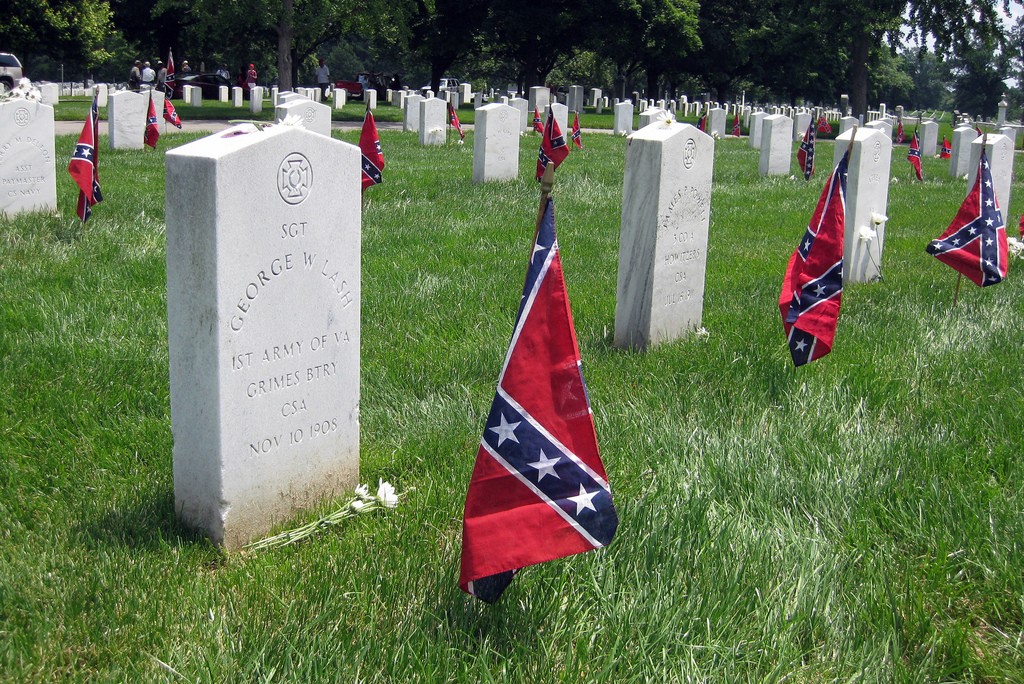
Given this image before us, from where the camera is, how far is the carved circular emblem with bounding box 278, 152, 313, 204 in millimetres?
3666

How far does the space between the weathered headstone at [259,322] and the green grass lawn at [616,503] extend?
0.28m

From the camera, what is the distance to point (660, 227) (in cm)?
624

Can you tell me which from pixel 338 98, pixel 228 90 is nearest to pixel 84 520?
→ pixel 338 98

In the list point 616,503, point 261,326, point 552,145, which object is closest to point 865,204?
point 552,145

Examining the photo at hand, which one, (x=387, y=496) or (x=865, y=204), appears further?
(x=865, y=204)

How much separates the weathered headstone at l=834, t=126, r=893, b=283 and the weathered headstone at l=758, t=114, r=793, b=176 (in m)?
8.46

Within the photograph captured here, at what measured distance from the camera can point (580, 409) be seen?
307 cm

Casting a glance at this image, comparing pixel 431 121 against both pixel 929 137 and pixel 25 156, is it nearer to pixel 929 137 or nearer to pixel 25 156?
pixel 25 156

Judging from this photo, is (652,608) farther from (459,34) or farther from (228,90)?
(459,34)

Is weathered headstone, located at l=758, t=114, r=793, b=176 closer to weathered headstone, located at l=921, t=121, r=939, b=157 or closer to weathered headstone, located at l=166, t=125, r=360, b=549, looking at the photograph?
weathered headstone, located at l=921, t=121, r=939, b=157

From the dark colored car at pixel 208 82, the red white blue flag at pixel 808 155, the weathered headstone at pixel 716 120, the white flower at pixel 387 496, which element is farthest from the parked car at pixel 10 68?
the white flower at pixel 387 496

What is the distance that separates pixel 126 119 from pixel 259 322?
47.5ft

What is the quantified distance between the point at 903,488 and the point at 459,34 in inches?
1701

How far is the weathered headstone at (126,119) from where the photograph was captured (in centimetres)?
1644
